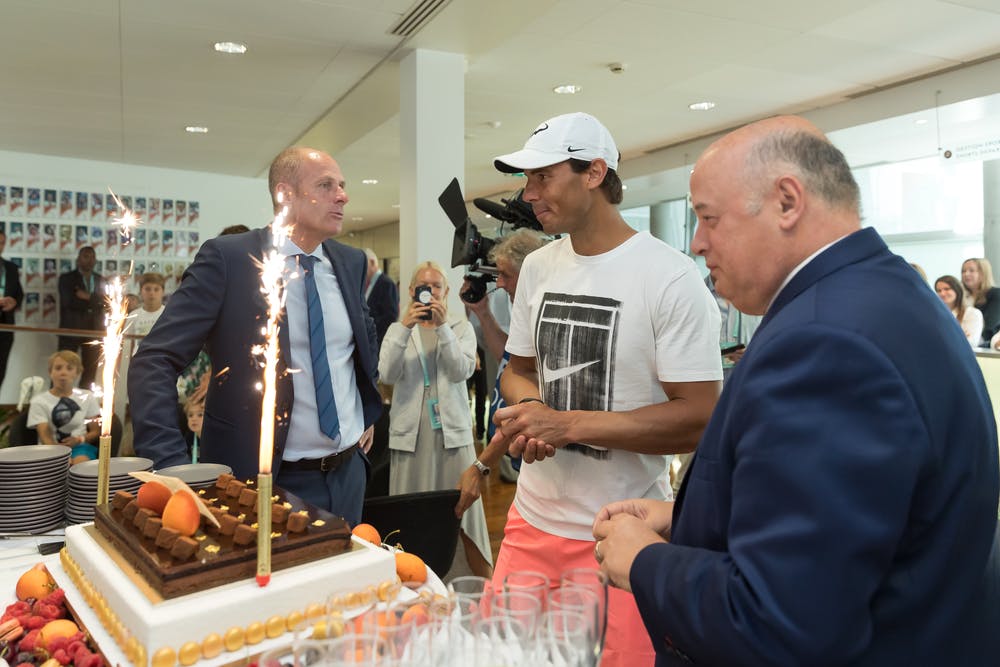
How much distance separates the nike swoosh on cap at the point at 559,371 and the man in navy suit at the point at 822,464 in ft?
2.13

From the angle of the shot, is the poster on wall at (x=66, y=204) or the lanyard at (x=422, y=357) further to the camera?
the poster on wall at (x=66, y=204)

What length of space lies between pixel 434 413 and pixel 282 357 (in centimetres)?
142

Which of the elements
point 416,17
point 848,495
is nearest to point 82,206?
point 416,17

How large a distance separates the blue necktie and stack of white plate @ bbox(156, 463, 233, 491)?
0.40m

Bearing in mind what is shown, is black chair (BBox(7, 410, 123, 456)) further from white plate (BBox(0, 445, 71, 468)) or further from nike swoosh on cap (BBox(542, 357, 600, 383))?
nike swoosh on cap (BBox(542, 357, 600, 383))

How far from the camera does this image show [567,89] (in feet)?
18.7

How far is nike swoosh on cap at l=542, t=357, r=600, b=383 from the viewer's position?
1.59 m

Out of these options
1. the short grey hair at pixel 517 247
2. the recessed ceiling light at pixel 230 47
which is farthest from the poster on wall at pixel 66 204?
the short grey hair at pixel 517 247

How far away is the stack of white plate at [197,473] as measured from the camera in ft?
4.70

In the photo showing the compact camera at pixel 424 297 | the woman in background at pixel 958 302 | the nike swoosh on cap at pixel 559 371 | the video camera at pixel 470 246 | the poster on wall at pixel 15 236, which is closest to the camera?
the nike swoosh on cap at pixel 559 371

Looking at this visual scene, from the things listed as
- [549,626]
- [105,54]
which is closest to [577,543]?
[549,626]

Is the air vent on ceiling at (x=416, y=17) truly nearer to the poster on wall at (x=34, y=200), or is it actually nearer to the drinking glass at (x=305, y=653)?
the drinking glass at (x=305, y=653)

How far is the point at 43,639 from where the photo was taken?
100 centimetres

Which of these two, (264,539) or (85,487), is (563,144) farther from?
(85,487)
